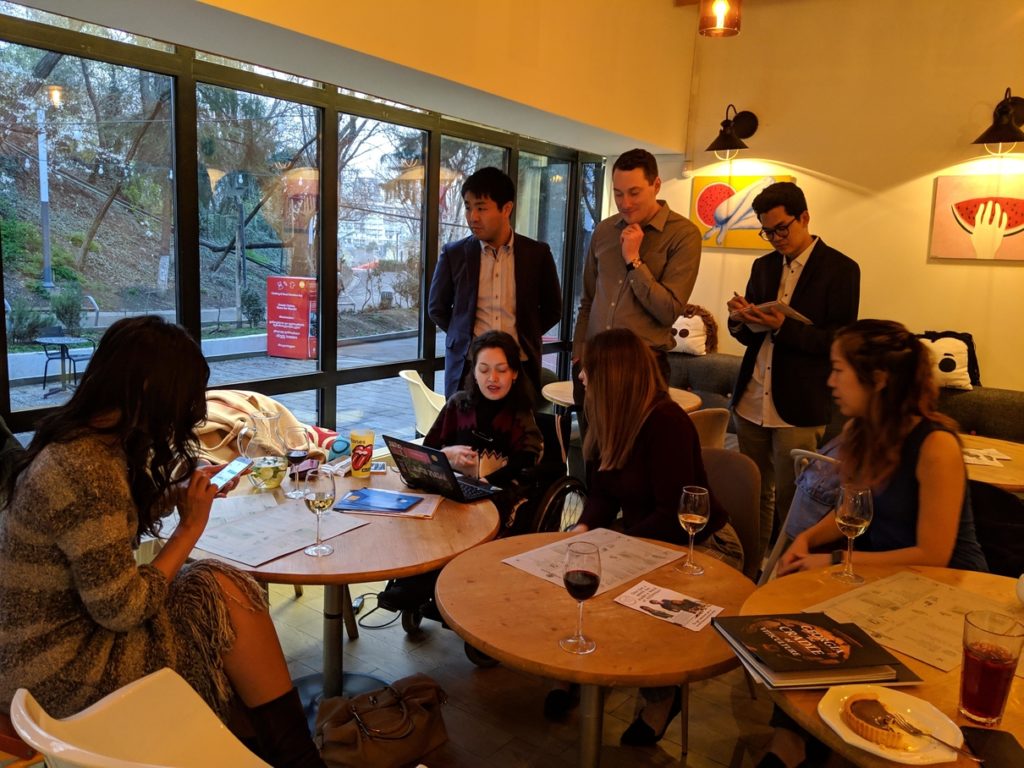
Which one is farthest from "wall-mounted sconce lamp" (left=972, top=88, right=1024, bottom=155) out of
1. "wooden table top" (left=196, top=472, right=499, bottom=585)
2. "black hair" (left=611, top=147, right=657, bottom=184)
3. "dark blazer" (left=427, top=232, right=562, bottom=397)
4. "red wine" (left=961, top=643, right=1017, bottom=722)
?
"red wine" (left=961, top=643, right=1017, bottom=722)

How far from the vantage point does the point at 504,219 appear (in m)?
3.32

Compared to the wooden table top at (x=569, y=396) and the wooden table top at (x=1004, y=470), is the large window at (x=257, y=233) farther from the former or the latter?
the wooden table top at (x=1004, y=470)

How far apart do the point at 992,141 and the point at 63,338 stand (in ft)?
15.7

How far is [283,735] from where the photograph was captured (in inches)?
67.1

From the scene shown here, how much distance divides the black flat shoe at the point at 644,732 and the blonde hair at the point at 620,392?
0.71 m

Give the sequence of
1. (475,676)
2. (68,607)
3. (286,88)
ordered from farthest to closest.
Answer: (286,88)
(475,676)
(68,607)

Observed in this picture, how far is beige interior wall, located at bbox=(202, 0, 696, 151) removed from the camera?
2928mm

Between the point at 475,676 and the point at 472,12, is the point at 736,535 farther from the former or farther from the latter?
the point at 472,12

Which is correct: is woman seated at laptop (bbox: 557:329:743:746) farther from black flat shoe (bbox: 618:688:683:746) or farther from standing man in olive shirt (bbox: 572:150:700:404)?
standing man in olive shirt (bbox: 572:150:700:404)

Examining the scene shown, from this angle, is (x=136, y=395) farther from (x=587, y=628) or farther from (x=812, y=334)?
(x=812, y=334)

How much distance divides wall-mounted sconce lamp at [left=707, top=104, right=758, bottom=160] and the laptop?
11.9 ft

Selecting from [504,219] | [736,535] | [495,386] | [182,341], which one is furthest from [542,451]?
[182,341]

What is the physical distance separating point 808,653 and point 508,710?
1416mm

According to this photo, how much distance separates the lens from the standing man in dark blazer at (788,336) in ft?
9.80
